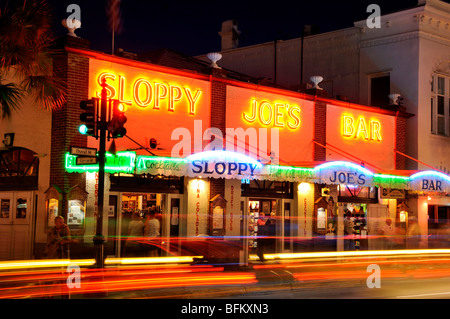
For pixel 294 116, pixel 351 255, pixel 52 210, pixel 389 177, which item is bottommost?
pixel 351 255

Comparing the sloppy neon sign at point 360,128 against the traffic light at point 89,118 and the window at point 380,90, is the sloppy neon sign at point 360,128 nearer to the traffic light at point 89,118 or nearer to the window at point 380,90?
the window at point 380,90

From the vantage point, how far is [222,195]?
21812 millimetres

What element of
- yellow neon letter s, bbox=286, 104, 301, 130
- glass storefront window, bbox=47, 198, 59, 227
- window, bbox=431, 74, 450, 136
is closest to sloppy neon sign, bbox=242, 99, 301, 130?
yellow neon letter s, bbox=286, 104, 301, 130

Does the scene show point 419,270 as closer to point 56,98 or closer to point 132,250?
point 132,250

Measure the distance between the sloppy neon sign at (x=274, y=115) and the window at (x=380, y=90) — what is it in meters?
6.79

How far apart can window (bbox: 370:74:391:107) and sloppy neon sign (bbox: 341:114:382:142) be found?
99.0 inches

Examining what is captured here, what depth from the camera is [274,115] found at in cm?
2370

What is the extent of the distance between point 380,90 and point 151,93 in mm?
13607

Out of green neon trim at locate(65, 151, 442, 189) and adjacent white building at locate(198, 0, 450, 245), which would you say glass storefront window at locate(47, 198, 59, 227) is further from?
adjacent white building at locate(198, 0, 450, 245)

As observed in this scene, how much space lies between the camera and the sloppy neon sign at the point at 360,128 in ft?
85.4

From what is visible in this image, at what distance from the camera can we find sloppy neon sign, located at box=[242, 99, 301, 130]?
23086mm

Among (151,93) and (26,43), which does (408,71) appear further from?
(26,43)

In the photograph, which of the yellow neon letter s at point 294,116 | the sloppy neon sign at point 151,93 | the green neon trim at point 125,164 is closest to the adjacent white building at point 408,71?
the yellow neon letter s at point 294,116

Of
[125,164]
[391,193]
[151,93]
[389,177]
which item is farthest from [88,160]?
[391,193]
